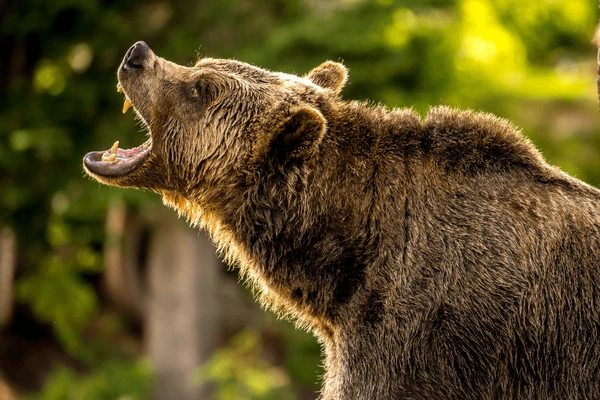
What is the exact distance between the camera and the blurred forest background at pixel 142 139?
10.6 metres

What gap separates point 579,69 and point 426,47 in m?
9.32

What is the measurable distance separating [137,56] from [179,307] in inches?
367

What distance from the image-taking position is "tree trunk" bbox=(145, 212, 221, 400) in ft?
43.6

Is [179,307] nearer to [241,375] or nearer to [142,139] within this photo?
[142,139]

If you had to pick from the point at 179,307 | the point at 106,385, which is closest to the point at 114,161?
the point at 106,385

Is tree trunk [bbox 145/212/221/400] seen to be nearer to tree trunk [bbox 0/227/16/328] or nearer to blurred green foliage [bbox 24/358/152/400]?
blurred green foliage [bbox 24/358/152/400]

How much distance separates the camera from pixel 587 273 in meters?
4.01

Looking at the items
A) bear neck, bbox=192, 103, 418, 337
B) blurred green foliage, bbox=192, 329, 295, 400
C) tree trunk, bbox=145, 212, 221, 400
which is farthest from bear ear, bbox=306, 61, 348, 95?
tree trunk, bbox=145, 212, 221, 400

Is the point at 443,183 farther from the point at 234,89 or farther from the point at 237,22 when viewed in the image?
the point at 237,22

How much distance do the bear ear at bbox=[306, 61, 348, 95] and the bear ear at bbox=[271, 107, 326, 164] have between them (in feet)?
2.55

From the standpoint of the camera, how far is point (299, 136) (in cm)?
427

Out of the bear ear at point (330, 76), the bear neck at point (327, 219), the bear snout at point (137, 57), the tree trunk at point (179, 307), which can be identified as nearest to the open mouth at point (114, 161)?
the bear snout at point (137, 57)

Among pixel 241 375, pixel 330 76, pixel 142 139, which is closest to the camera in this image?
pixel 330 76

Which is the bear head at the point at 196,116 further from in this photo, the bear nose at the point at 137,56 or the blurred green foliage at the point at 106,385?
the blurred green foliage at the point at 106,385
